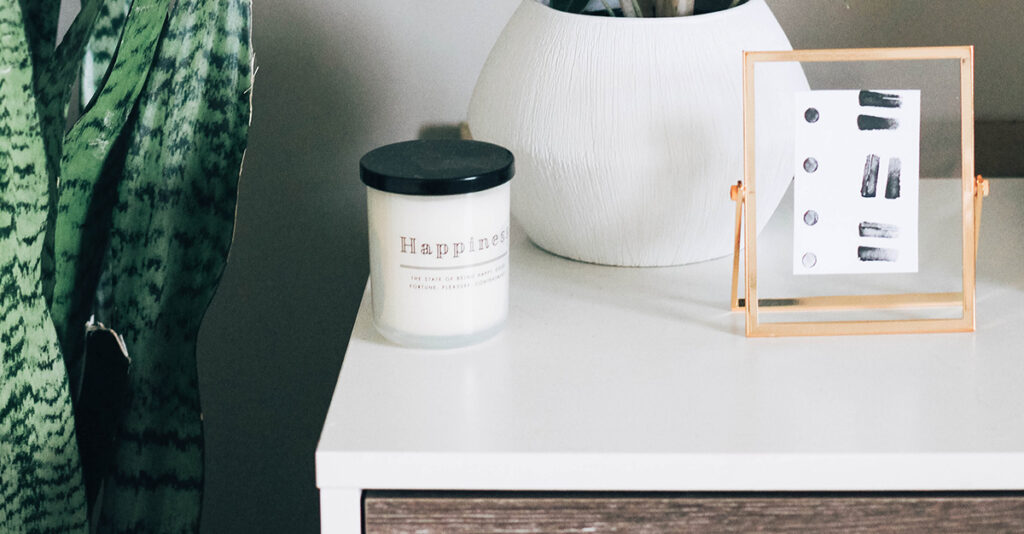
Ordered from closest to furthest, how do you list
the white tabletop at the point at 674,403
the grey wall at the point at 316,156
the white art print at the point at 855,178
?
the white tabletop at the point at 674,403, the white art print at the point at 855,178, the grey wall at the point at 316,156

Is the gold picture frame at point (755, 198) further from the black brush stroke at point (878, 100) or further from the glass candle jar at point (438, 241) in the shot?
the glass candle jar at point (438, 241)

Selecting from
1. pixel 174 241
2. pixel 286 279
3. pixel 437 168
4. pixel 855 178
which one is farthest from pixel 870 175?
pixel 286 279

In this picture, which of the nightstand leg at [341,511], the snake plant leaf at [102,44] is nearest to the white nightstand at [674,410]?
the nightstand leg at [341,511]

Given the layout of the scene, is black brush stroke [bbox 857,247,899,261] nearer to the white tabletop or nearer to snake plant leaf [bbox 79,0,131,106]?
the white tabletop

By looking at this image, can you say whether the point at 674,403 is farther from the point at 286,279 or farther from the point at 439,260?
the point at 286,279

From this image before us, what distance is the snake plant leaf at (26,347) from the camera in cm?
52

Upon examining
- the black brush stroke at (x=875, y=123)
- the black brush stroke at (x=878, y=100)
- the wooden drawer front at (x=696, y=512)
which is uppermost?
the black brush stroke at (x=878, y=100)

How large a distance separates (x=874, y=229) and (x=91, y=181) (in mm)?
480

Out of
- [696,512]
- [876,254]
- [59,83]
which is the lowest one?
[696,512]

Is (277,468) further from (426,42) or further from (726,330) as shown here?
(726,330)

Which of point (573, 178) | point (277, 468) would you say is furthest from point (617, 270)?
point (277, 468)

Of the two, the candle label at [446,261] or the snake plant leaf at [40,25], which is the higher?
the snake plant leaf at [40,25]

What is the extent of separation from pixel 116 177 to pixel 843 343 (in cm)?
47

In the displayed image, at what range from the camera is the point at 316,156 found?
88cm
